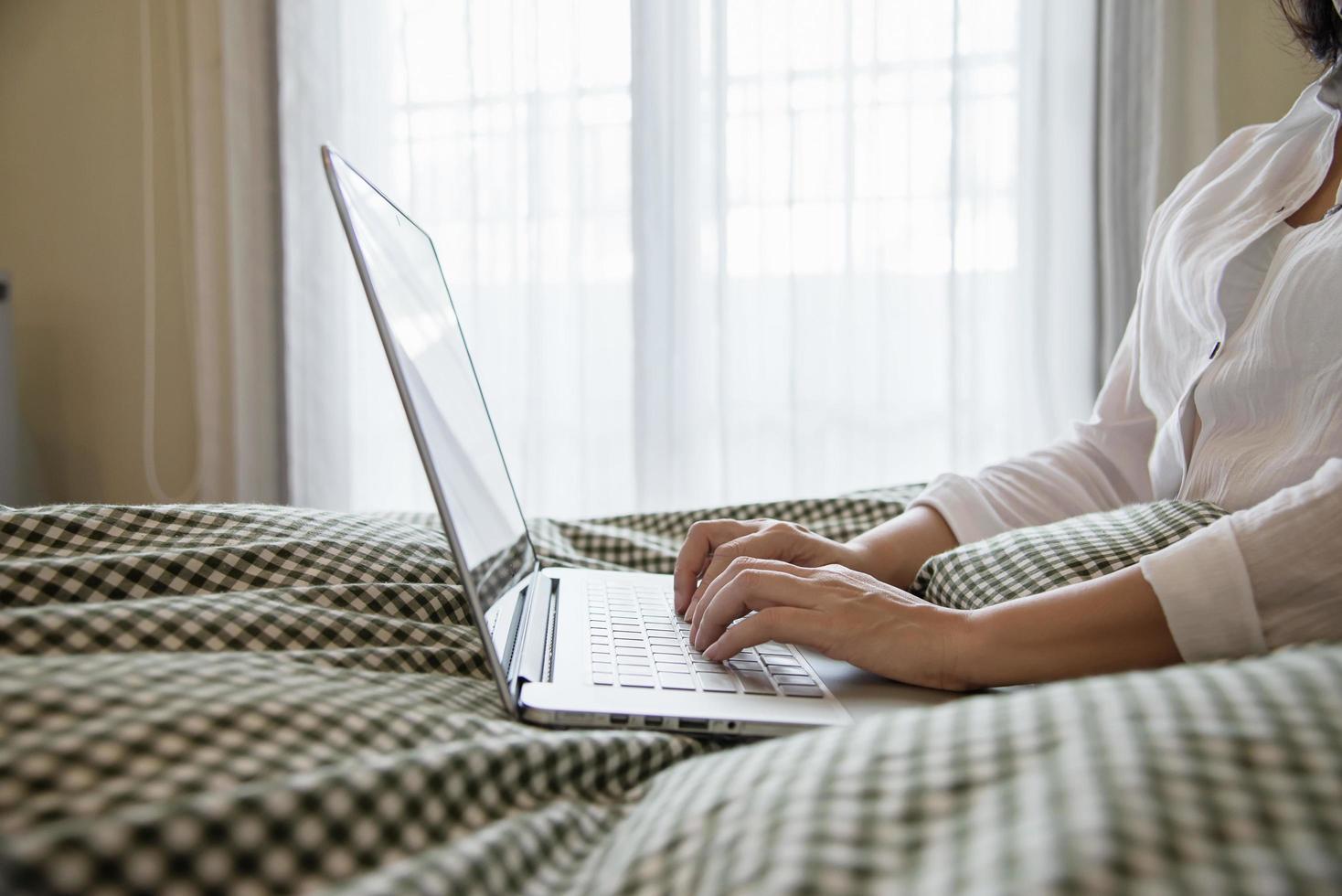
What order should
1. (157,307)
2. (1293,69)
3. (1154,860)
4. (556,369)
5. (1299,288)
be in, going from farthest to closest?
(157,307) < (556,369) < (1293,69) < (1299,288) < (1154,860)

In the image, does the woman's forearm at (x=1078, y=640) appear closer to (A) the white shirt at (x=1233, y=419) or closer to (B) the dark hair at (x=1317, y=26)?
(A) the white shirt at (x=1233, y=419)

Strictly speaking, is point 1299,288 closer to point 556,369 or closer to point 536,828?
point 536,828

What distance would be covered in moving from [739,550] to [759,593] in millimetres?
150

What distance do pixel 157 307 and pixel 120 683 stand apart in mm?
2529

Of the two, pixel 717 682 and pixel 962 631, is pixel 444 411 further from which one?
pixel 962 631

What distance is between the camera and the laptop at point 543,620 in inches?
20.7

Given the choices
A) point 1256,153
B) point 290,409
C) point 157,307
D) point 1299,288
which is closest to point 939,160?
point 1256,153

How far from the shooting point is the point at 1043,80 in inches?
82.7

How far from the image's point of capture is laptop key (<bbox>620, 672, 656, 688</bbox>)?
581 millimetres

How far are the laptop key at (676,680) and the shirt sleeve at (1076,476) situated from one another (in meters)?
0.47

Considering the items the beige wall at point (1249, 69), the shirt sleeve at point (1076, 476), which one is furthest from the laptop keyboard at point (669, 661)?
the beige wall at point (1249, 69)

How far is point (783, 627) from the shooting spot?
0.62m

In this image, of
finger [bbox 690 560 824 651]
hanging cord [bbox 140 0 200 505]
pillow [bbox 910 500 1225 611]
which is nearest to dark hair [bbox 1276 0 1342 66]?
pillow [bbox 910 500 1225 611]

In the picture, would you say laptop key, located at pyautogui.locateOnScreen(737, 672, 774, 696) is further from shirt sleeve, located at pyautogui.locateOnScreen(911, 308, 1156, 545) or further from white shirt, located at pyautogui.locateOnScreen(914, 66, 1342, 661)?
shirt sleeve, located at pyautogui.locateOnScreen(911, 308, 1156, 545)
